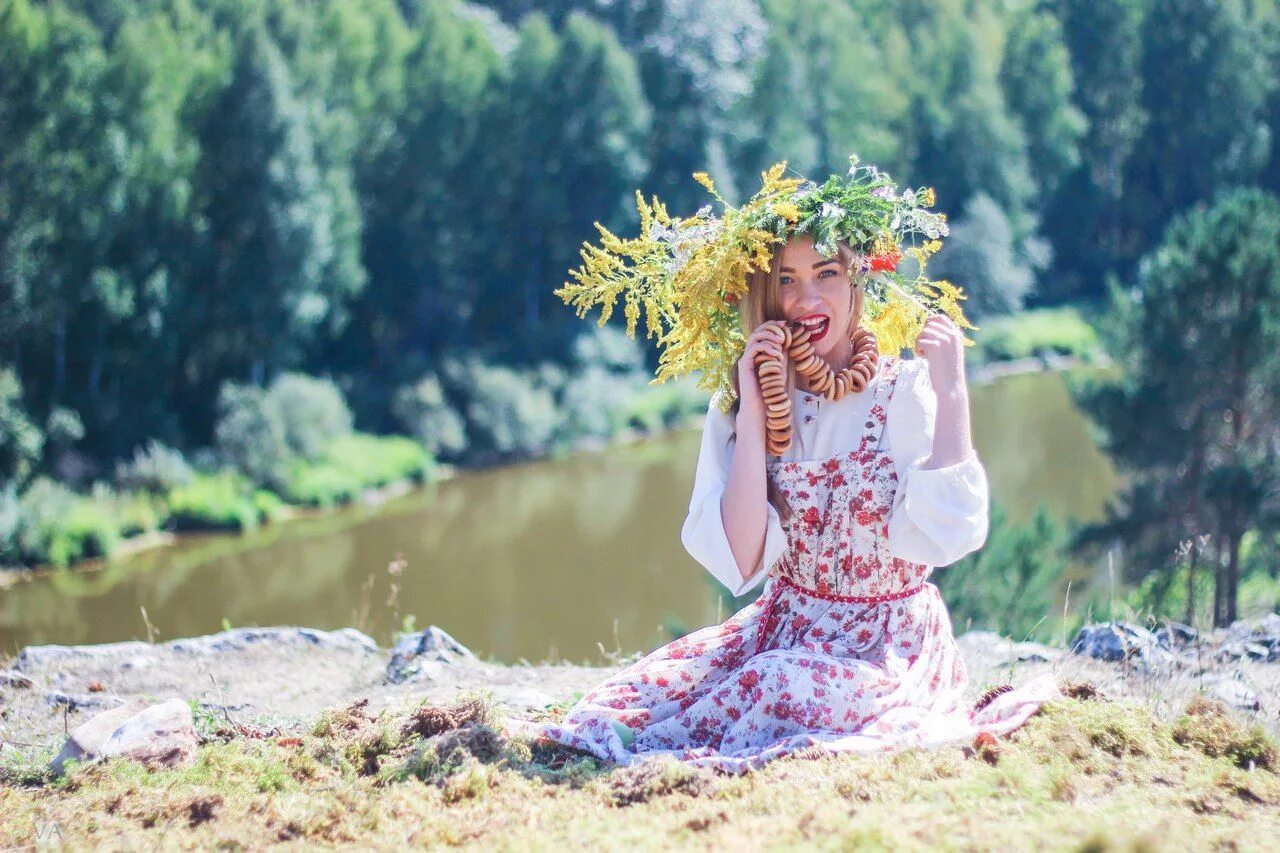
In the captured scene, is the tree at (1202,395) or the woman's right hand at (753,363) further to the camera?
the tree at (1202,395)

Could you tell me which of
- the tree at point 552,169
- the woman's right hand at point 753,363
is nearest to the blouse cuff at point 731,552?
the woman's right hand at point 753,363

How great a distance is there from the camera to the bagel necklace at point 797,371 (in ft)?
12.6

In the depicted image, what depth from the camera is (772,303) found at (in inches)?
158

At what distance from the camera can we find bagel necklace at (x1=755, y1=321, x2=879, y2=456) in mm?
3840

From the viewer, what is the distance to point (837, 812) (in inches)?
123

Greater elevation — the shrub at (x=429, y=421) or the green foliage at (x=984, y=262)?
the green foliage at (x=984, y=262)

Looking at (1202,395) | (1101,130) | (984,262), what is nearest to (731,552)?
(1202,395)

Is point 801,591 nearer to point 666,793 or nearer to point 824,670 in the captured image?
point 824,670

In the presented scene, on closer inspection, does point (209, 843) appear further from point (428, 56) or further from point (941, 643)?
point (428, 56)

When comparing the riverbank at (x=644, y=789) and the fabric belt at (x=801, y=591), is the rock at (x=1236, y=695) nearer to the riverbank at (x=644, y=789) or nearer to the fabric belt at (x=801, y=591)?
the riverbank at (x=644, y=789)

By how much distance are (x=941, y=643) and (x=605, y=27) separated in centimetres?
2951

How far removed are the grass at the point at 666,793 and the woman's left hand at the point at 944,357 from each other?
97 centimetres

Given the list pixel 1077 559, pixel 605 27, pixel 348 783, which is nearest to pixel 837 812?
pixel 348 783

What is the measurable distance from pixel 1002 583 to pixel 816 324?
743 centimetres
